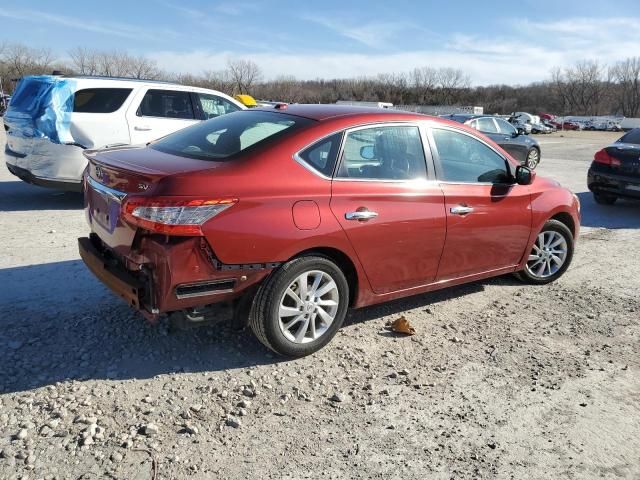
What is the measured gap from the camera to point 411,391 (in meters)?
3.36

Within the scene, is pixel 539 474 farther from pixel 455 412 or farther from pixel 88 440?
pixel 88 440

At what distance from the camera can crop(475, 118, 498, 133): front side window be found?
50.2 ft

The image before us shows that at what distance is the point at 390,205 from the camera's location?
12.6 feet

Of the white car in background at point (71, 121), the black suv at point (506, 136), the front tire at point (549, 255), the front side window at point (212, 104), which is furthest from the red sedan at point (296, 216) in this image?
the black suv at point (506, 136)

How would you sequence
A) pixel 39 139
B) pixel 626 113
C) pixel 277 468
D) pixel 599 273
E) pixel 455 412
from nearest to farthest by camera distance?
pixel 277 468, pixel 455 412, pixel 599 273, pixel 39 139, pixel 626 113

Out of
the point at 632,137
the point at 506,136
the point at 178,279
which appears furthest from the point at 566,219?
the point at 506,136

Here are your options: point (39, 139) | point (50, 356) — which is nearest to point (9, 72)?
point (39, 139)

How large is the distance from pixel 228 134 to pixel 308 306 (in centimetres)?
138

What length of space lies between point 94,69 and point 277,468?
70.5 metres

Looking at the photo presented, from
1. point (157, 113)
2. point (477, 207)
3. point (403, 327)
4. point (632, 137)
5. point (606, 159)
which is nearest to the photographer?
point (403, 327)

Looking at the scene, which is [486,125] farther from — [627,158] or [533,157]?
[627,158]

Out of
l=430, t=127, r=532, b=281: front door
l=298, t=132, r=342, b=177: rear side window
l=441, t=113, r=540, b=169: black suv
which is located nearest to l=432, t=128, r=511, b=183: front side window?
l=430, t=127, r=532, b=281: front door

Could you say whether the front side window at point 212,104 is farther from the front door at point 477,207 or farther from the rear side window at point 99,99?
the front door at point 477,207

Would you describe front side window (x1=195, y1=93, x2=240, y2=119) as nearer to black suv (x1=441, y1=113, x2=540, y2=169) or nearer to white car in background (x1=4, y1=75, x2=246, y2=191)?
white car in background (x1=4, y1=75, x2=246, y2=191)
